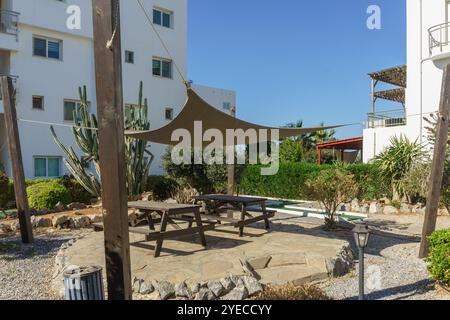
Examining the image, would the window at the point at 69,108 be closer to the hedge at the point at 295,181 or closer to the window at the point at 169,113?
the window at the point at 169,113

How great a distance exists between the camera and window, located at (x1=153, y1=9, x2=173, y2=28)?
1900 cm

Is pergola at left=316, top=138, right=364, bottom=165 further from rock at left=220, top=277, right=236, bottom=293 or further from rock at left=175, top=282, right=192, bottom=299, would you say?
rock at left=175, top=282, right=192, bottom=299

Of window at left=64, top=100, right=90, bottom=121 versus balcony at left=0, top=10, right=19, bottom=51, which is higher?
balcony at left=0, top=10, right=19, bottom=51

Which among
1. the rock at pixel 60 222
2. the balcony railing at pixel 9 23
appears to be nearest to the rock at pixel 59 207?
the rock at pixel 60 222

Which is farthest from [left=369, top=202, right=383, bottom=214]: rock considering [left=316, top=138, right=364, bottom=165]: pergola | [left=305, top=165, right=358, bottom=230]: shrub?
[left=316, top=138, right=364, bottom=165]: pergola

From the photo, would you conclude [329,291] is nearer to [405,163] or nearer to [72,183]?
[405,163]

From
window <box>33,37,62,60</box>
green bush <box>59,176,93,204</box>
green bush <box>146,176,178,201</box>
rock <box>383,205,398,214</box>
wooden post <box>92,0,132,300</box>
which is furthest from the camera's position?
window <box>33,37,62,60</box>

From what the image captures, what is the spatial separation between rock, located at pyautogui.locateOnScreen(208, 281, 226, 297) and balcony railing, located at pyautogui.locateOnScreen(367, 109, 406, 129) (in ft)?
52.4

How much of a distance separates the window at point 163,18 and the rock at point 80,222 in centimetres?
1218

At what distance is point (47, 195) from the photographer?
1145cm

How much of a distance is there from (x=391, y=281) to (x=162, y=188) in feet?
34.3

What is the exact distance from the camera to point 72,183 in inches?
524

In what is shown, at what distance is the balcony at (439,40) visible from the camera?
49.5ft
